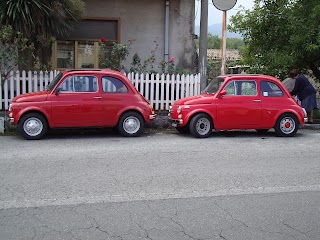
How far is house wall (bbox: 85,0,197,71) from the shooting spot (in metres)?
15.2

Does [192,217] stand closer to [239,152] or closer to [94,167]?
[94,167]

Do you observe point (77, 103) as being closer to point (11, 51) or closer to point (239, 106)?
point (11, 51)

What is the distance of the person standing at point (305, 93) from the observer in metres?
12.5

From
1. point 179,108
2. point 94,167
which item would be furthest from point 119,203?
point 179,108

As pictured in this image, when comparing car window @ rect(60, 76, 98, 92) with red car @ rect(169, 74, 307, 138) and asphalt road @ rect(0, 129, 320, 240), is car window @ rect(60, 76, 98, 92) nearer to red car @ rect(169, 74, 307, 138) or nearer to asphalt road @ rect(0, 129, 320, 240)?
asphalt road @ rect(0, 129, 320, 240)

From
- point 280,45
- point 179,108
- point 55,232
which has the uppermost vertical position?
point 280,45

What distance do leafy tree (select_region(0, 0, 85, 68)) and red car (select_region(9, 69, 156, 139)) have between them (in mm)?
2498

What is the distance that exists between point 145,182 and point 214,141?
3855mm

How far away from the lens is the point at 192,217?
4.81 meters

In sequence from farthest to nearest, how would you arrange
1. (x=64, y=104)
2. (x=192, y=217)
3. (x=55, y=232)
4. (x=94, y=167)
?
(x=64, y=104), (x=94, y=167), (x=192, y=217), (x=55, y=232)

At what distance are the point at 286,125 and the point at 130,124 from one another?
12.9 ft

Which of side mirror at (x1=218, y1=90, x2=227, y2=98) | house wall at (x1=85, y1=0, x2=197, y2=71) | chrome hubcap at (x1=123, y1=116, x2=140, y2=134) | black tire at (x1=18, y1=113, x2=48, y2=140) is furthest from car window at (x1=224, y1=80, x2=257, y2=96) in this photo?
house wall at (x1=85, y1=0, x2=197, y2=71)

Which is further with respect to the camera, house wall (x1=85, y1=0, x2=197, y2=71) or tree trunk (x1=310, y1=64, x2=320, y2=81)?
house wall (x1=85, y1=0, x2=197, y2=71)

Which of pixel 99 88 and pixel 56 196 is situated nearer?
pixel 56 196
